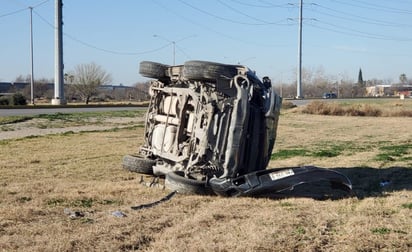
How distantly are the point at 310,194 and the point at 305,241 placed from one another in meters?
2.99

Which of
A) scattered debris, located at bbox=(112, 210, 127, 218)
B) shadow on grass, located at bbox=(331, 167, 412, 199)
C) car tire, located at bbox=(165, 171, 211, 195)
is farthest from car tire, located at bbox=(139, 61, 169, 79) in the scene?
scattered debris, located at bbox=(112, 210, 127, 218)

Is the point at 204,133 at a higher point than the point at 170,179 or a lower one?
higher

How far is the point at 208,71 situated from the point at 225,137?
3.40ft

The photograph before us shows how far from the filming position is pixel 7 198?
7559 millimetres

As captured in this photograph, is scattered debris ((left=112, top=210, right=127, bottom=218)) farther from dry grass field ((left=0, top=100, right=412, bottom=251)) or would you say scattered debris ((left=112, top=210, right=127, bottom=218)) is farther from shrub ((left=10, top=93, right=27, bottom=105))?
A: shrub ((left=10, top=93, right=27, bottom=105))

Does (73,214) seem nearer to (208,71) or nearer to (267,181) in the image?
(267,181)

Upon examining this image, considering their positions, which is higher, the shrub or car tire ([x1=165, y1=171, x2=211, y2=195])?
the shrub

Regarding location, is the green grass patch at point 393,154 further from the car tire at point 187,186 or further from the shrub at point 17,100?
the shrub at point 17,100

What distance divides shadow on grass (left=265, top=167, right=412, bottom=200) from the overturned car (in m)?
0.33

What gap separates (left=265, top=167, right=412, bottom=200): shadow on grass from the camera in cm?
831

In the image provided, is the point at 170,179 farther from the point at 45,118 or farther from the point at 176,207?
the point at 45,118

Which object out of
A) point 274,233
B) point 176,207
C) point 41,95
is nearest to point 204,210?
point 176,207

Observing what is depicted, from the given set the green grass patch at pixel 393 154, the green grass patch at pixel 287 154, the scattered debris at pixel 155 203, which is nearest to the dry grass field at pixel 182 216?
the scattered debris at pixel 155 203

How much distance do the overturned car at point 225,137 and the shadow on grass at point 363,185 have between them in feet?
1.07
